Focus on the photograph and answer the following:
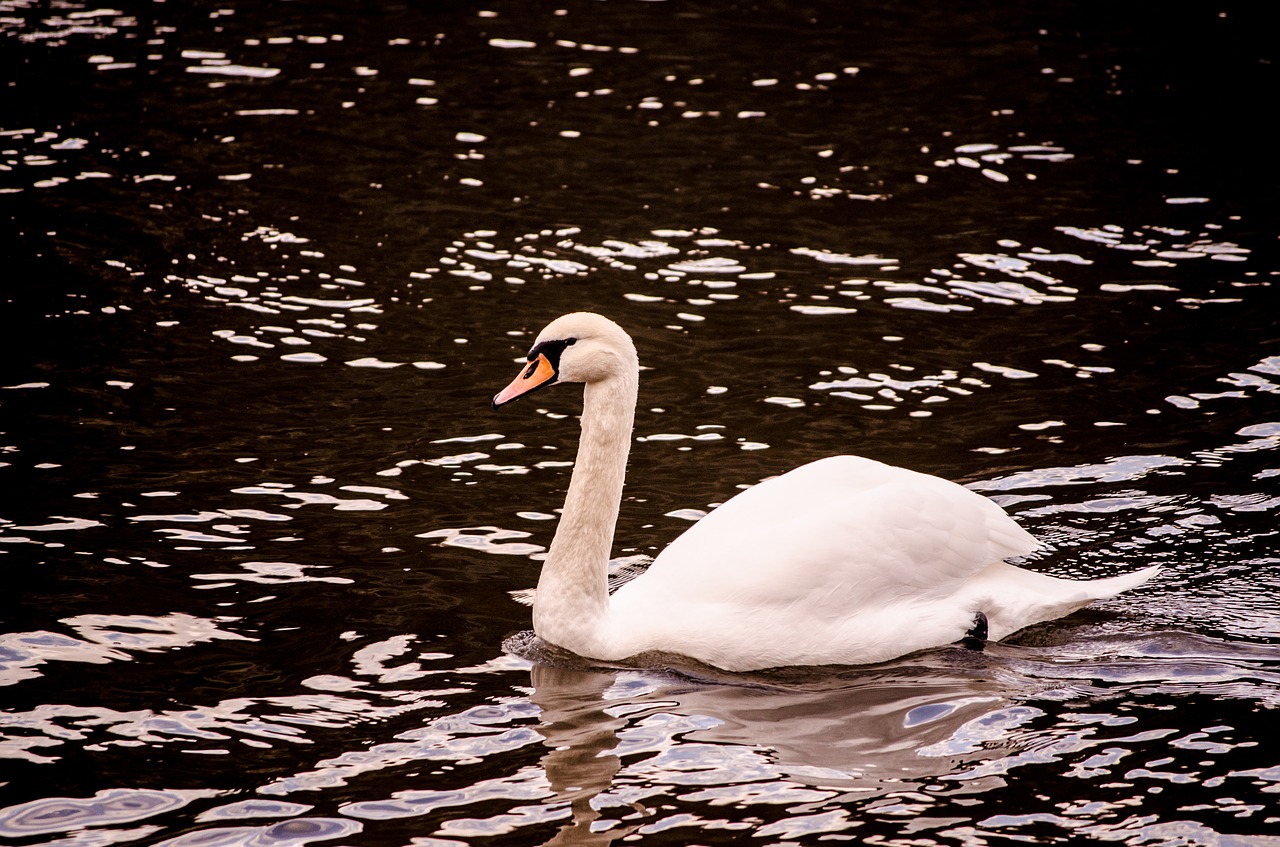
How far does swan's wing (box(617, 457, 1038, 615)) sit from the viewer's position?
7.61m

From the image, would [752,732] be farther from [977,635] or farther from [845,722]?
[977,635]

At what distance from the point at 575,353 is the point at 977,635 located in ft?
8.25

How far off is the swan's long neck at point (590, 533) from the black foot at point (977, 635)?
185 cm

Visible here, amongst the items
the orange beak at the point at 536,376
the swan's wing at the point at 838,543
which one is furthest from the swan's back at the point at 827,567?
the orange beak at the point at 536,376

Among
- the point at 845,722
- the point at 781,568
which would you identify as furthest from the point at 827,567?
the point at 845,722

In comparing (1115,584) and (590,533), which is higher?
(590,533)

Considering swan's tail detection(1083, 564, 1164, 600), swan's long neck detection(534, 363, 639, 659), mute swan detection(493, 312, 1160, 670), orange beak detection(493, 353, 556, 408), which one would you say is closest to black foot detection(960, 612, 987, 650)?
mute swan detection(493, 312, 1160, 670)

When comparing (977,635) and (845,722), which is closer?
(845,722)

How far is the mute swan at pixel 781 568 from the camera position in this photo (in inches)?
298

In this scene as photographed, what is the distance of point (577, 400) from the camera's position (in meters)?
11.1

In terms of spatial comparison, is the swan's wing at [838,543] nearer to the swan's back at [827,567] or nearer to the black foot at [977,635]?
the swan's back at [827,567]

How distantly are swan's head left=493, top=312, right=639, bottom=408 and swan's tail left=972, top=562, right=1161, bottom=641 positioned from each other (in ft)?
7.38

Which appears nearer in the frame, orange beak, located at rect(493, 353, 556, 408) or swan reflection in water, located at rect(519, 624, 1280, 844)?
swan reflection in water, located at rect(519, 624, 1280, 844)

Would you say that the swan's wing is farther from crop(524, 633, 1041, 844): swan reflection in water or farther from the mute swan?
crop(524, 633, 1041, 844): swan reflection in water
